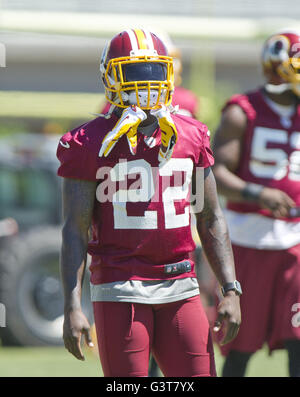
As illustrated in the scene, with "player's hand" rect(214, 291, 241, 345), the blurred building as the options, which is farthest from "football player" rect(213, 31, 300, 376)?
the blurred building

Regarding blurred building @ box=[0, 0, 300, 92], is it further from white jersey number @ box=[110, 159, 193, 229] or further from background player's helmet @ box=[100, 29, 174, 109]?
white jersey number @ box=[110, 159, 193, 229]

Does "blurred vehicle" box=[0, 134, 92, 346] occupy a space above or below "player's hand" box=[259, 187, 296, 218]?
below

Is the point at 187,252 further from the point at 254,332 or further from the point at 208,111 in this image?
the point at 208,111

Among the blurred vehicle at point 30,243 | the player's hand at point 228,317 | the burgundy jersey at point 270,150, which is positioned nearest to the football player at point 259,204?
the burgundy jersey at point 270,150

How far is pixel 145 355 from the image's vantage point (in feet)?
11.8

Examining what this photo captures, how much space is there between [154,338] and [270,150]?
63.8 inches

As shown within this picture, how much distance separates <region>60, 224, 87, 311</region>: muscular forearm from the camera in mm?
3582

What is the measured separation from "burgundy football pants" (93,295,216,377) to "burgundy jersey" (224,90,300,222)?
1434mm

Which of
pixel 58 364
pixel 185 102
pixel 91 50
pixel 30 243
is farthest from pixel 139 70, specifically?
pixel 91 50

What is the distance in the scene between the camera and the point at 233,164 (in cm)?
497

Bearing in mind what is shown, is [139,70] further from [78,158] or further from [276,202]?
[276,202]

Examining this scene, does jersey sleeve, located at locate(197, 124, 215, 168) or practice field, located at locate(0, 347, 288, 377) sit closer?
jersey sleeve, located at locate(197, 124, 215, 168)

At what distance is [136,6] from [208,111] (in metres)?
11.3

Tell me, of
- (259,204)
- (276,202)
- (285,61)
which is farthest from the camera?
(285,61)
